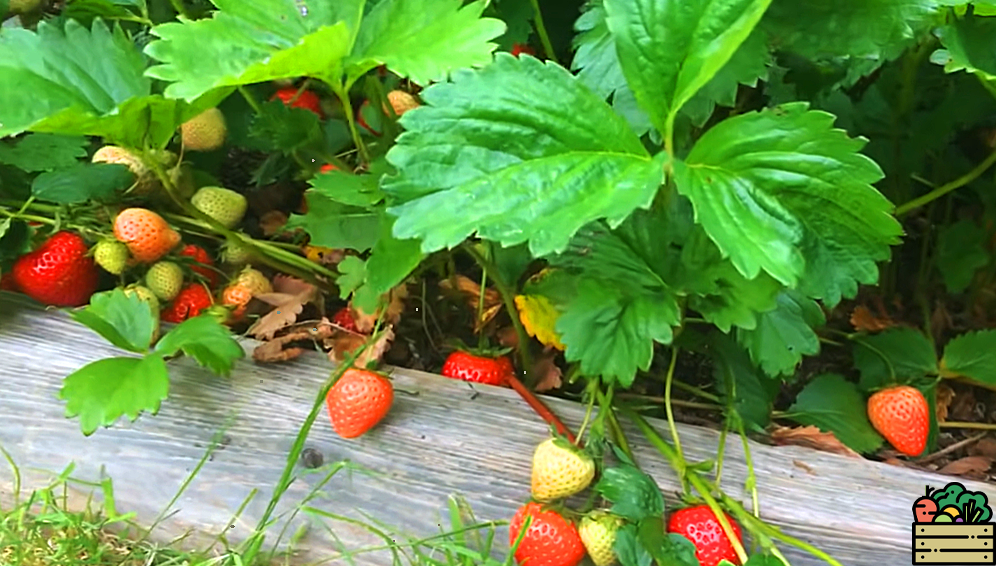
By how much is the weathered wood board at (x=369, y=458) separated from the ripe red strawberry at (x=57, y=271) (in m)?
0.07

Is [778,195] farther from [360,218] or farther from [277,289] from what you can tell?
[277,289]

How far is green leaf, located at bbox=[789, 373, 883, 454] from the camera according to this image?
91 centimetres

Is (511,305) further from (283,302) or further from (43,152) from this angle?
(43,152)

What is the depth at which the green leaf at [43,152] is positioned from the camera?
3.08ft

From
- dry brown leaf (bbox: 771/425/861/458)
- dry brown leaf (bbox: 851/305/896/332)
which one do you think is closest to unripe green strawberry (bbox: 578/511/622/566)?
dry brown leaf (bbox: 771/425/861/458)

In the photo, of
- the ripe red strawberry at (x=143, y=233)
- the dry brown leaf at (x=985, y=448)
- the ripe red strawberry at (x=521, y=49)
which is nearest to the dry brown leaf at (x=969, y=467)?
the dry brown leaf at (x=985, y=448)

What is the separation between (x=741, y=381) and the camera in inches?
35.5

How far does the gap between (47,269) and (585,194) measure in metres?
0.64

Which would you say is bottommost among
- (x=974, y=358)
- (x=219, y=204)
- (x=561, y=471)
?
(x=974, y=358)

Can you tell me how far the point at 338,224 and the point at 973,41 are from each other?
585mm

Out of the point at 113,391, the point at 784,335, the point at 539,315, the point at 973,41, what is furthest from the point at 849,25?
the point at 113,391

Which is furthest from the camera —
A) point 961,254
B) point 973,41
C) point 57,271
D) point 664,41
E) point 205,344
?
point 961,254

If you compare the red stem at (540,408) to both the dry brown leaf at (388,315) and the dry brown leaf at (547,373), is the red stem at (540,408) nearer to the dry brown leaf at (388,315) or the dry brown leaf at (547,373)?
the dry brown leaf at (547,373)

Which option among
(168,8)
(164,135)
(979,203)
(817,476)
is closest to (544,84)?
(164,135)
